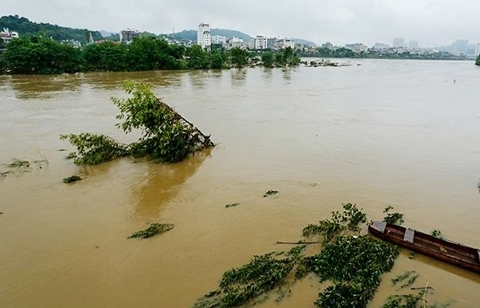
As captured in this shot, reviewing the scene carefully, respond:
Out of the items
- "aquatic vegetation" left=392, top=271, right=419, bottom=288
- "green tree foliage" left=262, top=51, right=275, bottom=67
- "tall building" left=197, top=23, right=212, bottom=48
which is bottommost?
"aquatic vegetation" left=392, top=271, right=419, bottom=288

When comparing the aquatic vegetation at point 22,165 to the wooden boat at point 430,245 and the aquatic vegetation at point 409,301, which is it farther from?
the aquatic vegetation at point 409,301

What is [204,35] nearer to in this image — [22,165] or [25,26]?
[25,26]

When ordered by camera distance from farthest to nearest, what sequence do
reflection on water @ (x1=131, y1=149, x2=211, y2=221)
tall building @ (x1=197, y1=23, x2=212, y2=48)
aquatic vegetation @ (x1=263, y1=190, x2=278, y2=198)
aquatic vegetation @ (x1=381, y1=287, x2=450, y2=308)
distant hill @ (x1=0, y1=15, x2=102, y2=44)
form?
tall building @ (x1=197, y1=23, x2=212, y2=48), distant hill @ (x1=0, y1=15, x2=102, y2=44), aquatic vegetation @ (x1=263, y1=190, x2=278, y2=198), reflection on water @ (x1=131, y1=149, x2=211, y2=221), aquatic vegetation @ (x1=381, y1=287, x2=450, y2=308)

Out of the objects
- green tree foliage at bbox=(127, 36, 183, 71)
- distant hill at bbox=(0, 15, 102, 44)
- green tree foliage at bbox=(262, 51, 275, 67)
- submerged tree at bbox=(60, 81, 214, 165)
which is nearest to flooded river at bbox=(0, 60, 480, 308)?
submerged tree at bbox=(60, 81, 214, 165)

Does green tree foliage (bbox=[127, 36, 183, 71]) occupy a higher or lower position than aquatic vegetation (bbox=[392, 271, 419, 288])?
higher

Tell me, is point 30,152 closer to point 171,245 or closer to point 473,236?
point 171,245

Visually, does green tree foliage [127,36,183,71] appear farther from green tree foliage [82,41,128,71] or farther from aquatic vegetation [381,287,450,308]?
aquatic vegetation [381,287,450,308]

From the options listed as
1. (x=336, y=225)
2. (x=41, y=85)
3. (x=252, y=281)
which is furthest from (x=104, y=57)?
(x=252, y=281)
